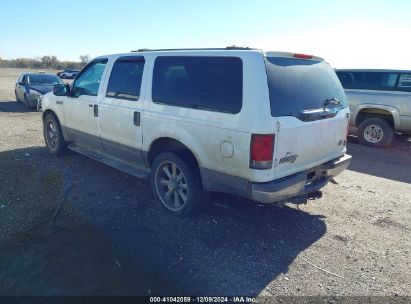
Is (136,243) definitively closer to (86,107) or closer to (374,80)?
(86,107)

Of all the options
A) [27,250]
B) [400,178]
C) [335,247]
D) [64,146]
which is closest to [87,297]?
[27,250]

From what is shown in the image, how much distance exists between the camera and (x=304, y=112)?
336 cm

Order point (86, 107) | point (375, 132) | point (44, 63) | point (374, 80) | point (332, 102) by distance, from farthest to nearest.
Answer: point (44, 63), point (375, 132), point (374, 80), point (86, 107), point (332, 102)

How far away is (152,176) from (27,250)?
1656 millimetres

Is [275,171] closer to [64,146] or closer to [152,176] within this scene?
[152,176]

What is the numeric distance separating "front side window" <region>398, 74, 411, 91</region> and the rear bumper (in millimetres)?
4965

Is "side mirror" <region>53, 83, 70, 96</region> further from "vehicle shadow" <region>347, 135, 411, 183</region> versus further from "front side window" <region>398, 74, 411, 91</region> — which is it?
"front side window" <region>398, 74, 411, 91</region>

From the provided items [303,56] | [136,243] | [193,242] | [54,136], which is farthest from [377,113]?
[54,136]

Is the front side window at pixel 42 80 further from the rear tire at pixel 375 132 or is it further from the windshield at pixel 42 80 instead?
the rear tire at pixel 375 132

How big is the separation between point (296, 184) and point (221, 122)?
3.42 ft

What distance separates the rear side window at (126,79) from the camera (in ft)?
14.3

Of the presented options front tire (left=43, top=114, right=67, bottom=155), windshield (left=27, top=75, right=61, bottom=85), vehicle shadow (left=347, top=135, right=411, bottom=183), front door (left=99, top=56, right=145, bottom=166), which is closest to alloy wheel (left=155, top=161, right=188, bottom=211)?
front door (left=99, top=56, right=145, bottom=166)

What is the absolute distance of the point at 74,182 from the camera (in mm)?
5082

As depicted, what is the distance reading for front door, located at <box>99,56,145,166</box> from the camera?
4352 mm
